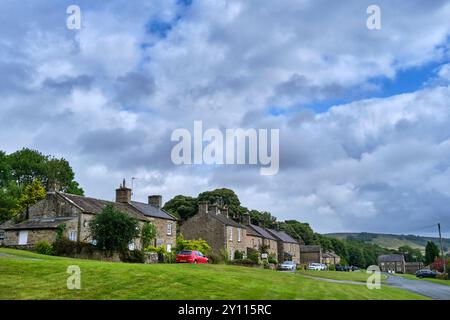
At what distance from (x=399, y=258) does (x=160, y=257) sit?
145861 mm

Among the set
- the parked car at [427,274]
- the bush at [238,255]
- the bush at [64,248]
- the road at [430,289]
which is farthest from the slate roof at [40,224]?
the parked car at [427,274]

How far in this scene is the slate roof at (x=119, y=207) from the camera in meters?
50.6

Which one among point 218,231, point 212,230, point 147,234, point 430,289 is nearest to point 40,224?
point 147,234

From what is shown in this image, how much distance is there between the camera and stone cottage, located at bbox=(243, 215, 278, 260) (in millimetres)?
82562

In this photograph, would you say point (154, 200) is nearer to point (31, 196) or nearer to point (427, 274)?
point (31, 196)

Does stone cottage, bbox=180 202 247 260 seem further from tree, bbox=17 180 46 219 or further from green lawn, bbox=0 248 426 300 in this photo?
green lawn, bbox=0 248 426 300

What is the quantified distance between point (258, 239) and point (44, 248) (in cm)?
4921

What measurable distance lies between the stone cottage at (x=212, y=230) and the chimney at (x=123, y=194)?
12674 millimetres

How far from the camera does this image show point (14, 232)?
48656mm

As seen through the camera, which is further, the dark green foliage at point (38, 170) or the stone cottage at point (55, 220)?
the dark green foliage at point (38, 170)

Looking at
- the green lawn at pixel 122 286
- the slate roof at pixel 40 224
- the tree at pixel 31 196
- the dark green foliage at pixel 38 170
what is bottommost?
the green lawn at pixel 122 286

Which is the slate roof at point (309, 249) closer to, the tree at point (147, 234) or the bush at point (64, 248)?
the tree at point (147, 234)
